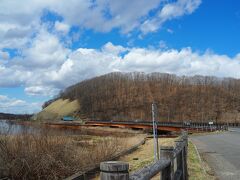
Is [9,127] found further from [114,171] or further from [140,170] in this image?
[114,171]

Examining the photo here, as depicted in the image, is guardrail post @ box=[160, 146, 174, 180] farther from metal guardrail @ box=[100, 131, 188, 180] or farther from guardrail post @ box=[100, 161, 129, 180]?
guardrail post @ box=[100, 161, 129, 180]

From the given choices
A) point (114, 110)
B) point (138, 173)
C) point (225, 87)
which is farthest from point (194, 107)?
point (138, 173)

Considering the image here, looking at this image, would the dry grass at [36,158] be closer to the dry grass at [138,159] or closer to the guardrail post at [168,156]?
the dry grass at [138,159]

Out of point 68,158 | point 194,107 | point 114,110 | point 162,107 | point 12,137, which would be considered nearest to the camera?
point 12,137

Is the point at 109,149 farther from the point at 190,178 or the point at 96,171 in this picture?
the point at 190,178

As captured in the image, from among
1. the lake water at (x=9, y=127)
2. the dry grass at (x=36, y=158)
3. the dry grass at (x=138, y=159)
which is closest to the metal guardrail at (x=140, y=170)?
the dry grass at (x=36, y=158)

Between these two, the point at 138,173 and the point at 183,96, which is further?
the point at 183,96

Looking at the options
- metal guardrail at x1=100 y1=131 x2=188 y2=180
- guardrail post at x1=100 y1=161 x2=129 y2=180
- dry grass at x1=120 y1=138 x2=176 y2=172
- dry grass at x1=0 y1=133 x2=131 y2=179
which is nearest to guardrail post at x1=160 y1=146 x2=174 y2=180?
metal guardrail at x1=100 y1=131 x2=188 y2=180

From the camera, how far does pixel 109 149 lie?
21.6 meters

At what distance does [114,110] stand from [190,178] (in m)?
188

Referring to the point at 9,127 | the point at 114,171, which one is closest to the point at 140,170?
the point at 114,171

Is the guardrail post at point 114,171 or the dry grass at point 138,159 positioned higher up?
the guardrail post at point 114,171

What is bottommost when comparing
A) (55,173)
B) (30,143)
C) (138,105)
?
(55,173)

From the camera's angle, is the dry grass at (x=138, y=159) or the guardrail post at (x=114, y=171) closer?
the guardrail post at (x=114, y=171)
